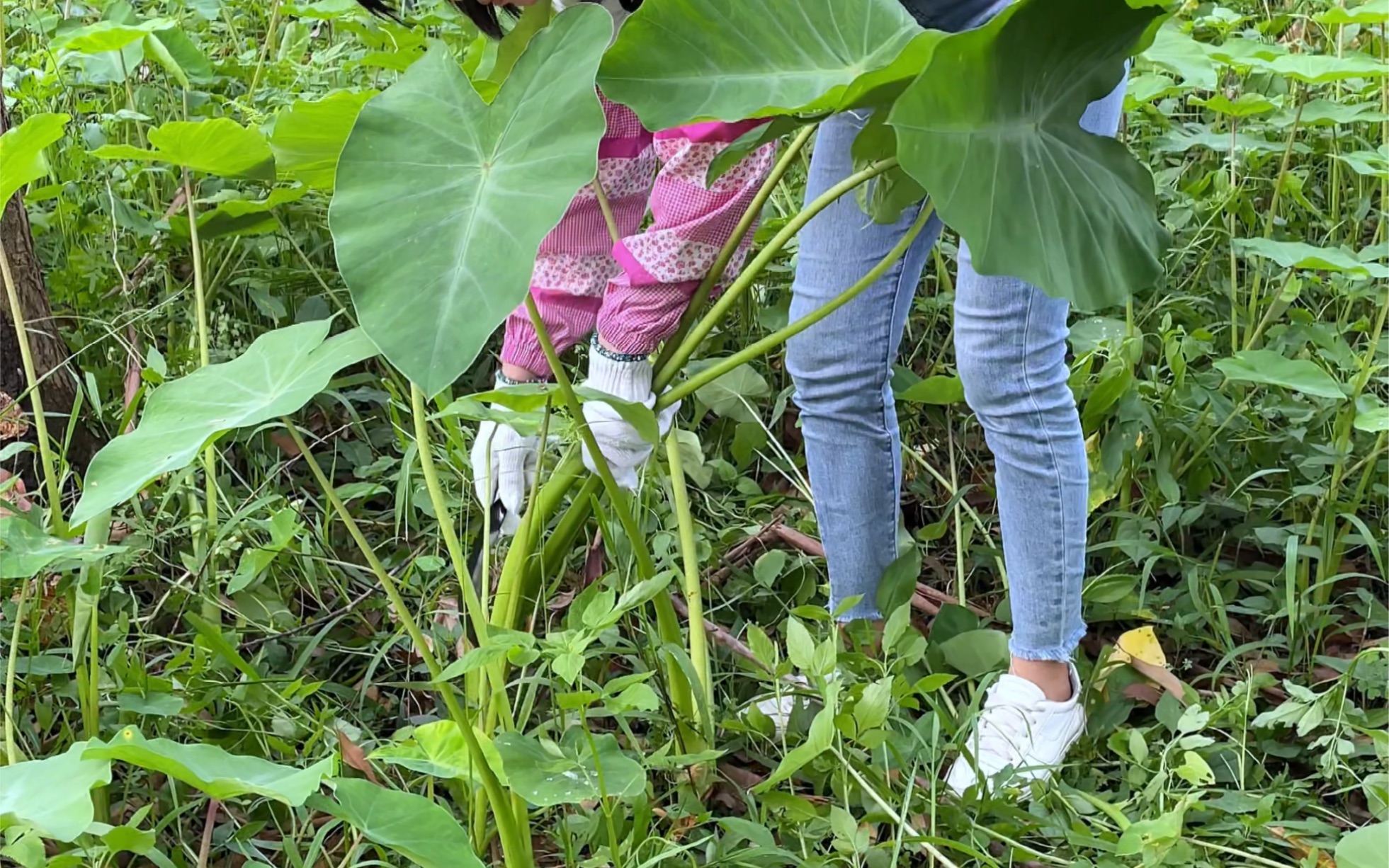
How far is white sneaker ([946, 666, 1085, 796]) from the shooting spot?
1.25m

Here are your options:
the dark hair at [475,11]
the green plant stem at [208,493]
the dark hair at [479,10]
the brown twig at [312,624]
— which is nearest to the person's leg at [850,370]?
the dark hair at [479,10]

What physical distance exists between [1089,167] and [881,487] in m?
0.54

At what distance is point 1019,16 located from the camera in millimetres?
758

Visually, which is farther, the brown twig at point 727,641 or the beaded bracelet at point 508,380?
the brown twig at point 727,641

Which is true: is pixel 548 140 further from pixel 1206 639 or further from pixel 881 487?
pixel 1206 639

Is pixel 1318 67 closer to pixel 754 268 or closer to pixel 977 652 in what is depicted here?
pixel 977 652

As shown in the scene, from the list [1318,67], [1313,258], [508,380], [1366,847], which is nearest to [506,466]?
[508,380]

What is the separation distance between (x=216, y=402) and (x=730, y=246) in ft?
1.46

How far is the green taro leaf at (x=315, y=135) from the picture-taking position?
1019 mm

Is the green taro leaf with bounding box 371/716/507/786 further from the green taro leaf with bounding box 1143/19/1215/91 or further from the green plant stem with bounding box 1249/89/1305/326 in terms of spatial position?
the green plant stem with bounding box 1249/89/1305/326

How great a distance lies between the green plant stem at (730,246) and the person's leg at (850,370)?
0.14 metres

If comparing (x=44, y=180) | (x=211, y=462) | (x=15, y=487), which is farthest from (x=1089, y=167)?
(x=44, y=180)

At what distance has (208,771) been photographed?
0.79 meters

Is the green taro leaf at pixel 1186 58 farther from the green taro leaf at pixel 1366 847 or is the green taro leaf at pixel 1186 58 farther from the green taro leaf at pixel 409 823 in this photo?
the green taro leaf at pixel 409 823
